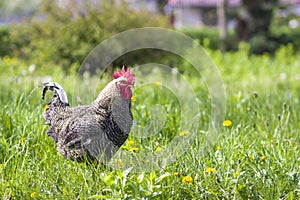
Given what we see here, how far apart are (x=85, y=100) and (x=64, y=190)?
6.33 feet

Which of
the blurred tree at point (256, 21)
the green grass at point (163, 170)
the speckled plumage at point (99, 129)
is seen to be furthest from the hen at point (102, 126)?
the blurred tree at point (256, 21)

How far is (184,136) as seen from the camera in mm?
3973

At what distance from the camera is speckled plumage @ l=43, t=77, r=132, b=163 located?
3088 millimetres

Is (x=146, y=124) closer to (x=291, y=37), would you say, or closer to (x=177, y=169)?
(x=177, y=169)

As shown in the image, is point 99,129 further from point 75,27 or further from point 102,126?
point 75,27

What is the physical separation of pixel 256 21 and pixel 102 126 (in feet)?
38.9

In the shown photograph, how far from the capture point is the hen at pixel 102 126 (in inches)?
122

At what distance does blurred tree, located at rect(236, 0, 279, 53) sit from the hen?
11274 millimetres

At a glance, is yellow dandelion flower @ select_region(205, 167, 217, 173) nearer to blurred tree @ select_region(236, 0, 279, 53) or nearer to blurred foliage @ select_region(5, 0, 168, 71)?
blurred foliage @ select_region(5, 0, 168, 71)

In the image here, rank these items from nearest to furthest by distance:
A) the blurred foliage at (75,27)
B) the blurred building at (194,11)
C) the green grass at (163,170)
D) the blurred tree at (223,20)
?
the green grass at (163,170) → the blurred foliage at (75,27) → the blurred tree at (223,20) → the blurred building at (194,11)

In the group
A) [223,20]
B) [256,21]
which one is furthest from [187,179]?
[256,21]

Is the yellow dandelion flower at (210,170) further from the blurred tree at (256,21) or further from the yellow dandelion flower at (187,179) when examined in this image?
the blurred tree at (256,21)

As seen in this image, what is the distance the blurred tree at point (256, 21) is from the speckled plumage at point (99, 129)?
11.3 m

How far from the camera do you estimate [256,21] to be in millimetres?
14250
